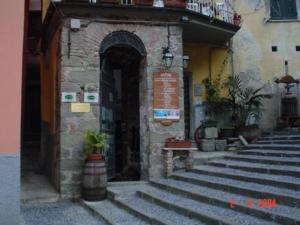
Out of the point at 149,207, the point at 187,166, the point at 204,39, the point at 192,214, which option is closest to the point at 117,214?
the point at 149,207

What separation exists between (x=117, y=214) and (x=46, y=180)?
390 cm

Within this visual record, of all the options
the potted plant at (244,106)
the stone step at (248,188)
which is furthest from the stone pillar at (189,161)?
the potted plant at (244,106)

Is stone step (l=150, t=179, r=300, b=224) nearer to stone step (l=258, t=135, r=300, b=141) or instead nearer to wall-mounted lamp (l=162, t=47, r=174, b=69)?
wall-mounted lamp (l=162, t=47, r=174, b=69)

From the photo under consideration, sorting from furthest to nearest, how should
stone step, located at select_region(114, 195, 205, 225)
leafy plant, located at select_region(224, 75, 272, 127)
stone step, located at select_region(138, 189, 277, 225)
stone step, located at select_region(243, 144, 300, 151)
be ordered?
leafy plant, located at select_region(224, 75, 272, 127) → stone step, located at select_region(243, 144, 300, 151) → stone step, located at select_region(114, 195, 205, 225) → stone step, located at select_region(138, 189, 277, 225)

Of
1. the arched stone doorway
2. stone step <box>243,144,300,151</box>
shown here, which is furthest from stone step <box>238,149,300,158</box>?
the arched stone doorway

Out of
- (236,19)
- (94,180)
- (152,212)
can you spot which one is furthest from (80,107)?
(236,19)

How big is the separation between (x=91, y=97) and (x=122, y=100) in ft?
8.90

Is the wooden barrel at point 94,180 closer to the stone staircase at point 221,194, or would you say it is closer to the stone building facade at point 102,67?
the stone staircase at point 221,194

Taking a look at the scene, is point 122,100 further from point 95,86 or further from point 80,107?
point 80,107

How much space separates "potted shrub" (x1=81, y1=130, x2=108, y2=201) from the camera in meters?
8.65

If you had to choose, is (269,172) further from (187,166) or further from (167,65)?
(167,65)

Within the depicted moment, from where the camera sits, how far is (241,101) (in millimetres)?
12672

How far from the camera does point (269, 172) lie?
7.73 m

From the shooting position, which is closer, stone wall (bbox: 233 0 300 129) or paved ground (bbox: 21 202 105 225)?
paved ground (bbox: 21 202 105 225)
